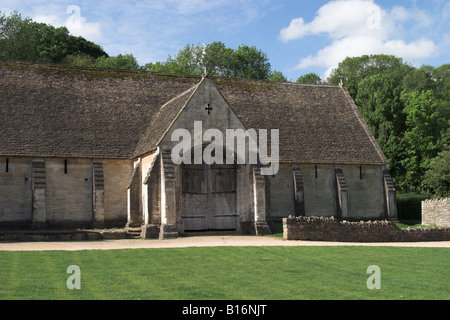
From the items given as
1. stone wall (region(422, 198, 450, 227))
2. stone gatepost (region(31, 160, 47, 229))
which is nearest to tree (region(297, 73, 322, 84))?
stone wall (region(422, 198, 450, 227))

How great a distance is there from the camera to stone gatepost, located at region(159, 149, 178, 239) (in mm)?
26531

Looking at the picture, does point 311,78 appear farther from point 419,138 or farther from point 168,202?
point 168,202

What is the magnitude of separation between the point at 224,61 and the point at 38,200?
4955 centimetres

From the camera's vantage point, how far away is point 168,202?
87.7ft

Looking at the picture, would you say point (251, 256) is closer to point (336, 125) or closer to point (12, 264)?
point (12, 264)

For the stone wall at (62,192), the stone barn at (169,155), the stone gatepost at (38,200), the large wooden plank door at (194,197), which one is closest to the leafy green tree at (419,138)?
the stone barn at (169,155)

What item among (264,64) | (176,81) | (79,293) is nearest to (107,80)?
(176,81)

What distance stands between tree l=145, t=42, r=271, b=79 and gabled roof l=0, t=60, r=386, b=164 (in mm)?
34423

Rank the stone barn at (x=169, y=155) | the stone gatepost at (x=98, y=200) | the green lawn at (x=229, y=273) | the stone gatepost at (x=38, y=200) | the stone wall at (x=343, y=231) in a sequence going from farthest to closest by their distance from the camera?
the stone gatepost at (x=98, y=200) < the stone gatepost at (x=38, y=200) < the stone barn at (x=169, y=155) < the stone wall at (x=343, y=231) < the green lawn at (x=229, y=273)

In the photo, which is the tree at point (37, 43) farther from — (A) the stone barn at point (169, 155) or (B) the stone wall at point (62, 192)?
(B) the stone wall at point (62, 192)

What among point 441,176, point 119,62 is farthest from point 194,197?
point 119,62

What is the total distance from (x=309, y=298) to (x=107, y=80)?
27625 millimetres

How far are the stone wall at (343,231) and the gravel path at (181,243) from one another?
2.46ft

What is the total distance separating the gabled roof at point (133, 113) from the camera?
31.2 metres
